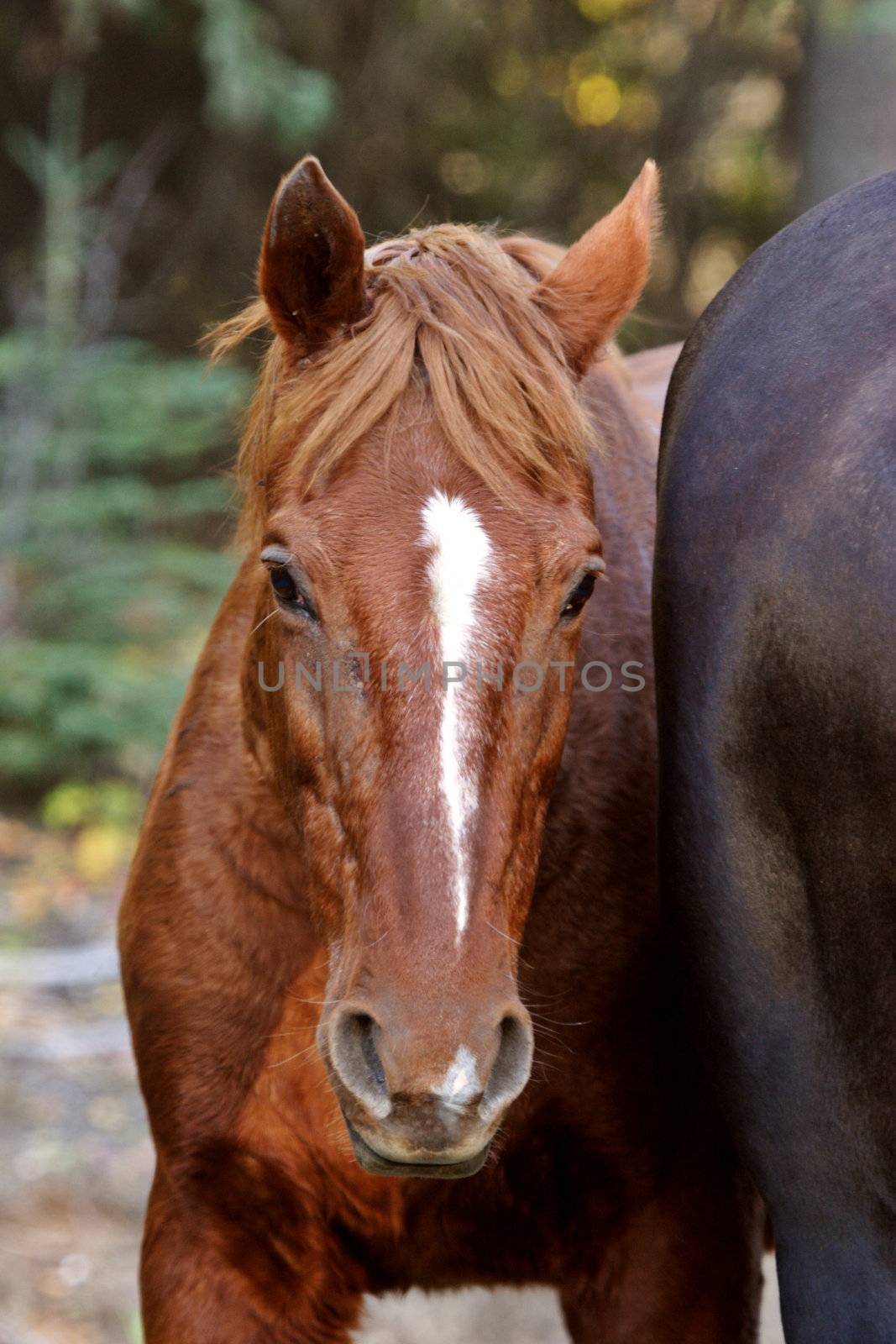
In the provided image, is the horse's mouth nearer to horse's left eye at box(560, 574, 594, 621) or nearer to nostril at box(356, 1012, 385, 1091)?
nostril at box(356, 1012, 385, 1091)

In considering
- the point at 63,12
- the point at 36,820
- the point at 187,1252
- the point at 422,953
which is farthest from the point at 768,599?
the point at 63,12

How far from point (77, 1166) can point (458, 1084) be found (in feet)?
9.96

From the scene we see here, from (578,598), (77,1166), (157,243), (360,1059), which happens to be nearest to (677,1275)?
(360,1059)

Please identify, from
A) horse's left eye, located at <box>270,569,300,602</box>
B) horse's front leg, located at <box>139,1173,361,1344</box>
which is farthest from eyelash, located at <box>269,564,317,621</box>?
horse's front leg, located at <box>139,1173,361,1344</box>

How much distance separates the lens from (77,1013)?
17.5ft

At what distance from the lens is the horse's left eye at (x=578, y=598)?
84.2 inches

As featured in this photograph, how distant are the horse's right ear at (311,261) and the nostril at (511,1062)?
1.10 meters

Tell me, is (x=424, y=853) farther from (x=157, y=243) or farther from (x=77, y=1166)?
(x=157, y=243)

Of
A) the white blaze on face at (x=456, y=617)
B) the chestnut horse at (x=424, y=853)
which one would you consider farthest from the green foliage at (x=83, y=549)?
the white blaze on face at (x=456, y=617)

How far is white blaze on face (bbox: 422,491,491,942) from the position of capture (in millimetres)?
1904

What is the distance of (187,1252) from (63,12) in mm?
8082

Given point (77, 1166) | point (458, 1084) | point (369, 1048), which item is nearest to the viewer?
point (458, 1084)

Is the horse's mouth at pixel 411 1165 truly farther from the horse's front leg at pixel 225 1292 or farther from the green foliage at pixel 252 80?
the green foliage at pixel 252 80

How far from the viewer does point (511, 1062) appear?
188 centimetres
